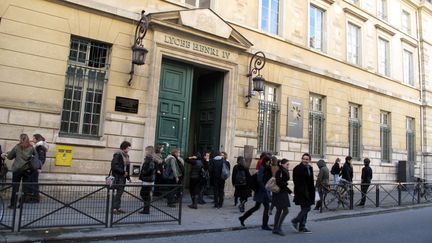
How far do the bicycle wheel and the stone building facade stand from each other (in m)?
3.46

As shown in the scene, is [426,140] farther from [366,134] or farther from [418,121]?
[366,134]

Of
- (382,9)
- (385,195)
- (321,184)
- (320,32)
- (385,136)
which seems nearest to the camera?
(321,184)

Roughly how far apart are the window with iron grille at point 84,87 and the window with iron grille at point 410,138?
1846cm

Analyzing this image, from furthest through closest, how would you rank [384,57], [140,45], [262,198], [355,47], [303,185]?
1. [384,57]
2. [355,47]
3. [140,45]
4. [262,198]
5. [303,185]

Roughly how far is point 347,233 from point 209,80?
8165mm

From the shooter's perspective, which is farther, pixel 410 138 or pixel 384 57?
pixel 410 138

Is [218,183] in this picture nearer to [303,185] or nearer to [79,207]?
[303,185]

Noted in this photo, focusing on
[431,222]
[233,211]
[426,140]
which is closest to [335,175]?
[431,222]

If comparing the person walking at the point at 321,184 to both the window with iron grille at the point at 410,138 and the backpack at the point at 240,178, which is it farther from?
the window with iron grille at the point at 410,138

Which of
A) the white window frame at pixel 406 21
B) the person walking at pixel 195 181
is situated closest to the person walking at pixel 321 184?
the person walking at pixel 195 181

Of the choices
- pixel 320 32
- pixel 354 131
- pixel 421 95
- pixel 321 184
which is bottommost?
pixel 321 184

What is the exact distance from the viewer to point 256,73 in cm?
1466

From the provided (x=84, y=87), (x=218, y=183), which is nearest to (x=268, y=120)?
(x=218, y=183)

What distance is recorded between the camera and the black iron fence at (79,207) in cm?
669
